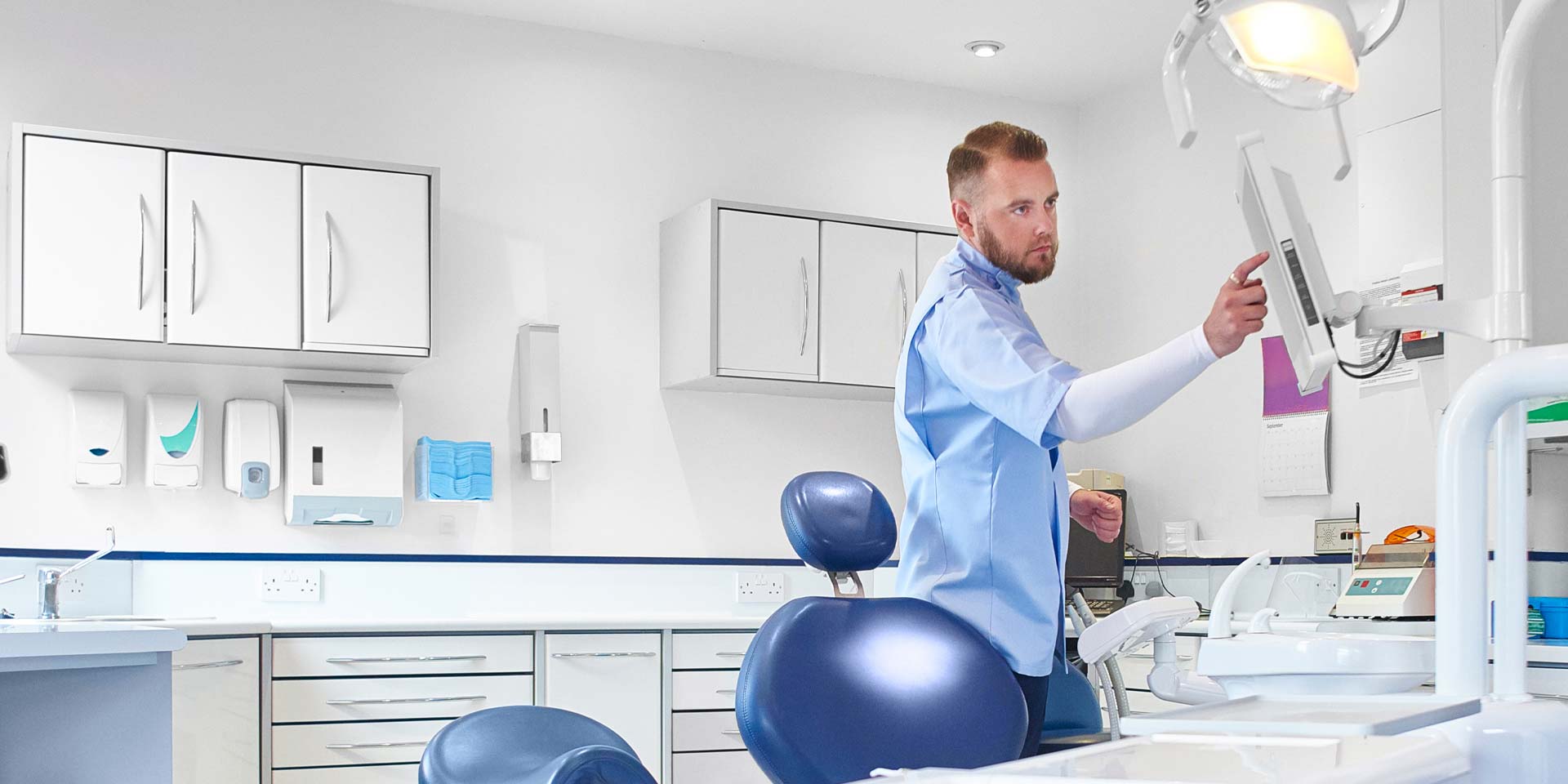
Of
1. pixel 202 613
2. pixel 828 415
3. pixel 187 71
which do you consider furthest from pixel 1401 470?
pixel 187 71

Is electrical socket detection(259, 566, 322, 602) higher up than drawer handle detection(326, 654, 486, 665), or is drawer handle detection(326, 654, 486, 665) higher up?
electrical socket detection(259, 566, 322, 602)

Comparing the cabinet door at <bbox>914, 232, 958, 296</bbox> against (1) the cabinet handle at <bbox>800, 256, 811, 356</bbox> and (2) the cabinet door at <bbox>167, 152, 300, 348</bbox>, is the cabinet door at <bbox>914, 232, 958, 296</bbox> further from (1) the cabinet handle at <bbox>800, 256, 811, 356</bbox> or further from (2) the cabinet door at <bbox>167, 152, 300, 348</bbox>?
(2) the cabinet door at <bbox>167, 152, 300, 348</bbox>

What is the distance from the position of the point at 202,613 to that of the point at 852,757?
11.1 ft

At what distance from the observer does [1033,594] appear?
1.84 m

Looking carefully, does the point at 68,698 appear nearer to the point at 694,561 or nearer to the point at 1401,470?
the point at 694,561

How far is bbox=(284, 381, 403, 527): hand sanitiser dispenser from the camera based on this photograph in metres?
4.61

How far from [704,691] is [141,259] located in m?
2.11

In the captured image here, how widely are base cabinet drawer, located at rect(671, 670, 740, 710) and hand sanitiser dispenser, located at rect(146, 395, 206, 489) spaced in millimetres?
1622

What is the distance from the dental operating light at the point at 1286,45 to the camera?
1.26 meters

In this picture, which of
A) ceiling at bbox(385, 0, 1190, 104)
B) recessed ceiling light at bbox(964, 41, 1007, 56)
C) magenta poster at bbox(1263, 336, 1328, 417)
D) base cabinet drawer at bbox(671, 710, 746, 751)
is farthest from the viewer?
recessed ceiling light at bbox(964, 41, 1007, 56)

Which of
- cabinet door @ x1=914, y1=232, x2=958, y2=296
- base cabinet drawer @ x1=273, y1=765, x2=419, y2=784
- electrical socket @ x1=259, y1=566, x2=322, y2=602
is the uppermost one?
cabinet door @ x1=914, y1=232, x2=958, y2=296

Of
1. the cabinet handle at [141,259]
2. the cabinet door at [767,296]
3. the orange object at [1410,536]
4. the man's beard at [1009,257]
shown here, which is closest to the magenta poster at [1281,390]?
the orange object at [1410,536]

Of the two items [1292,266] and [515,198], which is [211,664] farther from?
[1292,266]

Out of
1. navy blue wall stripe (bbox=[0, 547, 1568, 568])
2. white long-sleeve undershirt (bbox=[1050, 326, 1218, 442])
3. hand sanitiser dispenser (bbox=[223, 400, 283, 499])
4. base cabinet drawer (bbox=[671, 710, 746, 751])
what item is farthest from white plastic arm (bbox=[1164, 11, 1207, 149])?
hand sanitiser dispenser (bbox=[223, 400, 283, 499])
